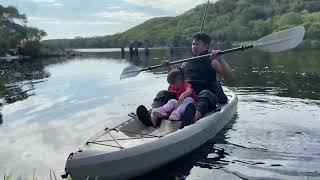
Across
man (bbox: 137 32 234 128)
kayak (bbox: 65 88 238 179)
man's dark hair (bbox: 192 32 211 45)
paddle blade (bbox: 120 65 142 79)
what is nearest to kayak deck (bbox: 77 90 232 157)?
kayak (bbox: 65 88 238 179)

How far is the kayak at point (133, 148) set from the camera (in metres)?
8.69

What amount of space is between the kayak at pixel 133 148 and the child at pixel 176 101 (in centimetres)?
22

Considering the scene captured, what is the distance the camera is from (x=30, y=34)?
304 feet

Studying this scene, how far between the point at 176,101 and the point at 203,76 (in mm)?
1812

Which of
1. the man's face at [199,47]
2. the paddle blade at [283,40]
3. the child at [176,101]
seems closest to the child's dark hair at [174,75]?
the child at [176,101]

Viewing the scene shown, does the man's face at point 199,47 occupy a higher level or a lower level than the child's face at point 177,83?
higher

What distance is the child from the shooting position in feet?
37.4

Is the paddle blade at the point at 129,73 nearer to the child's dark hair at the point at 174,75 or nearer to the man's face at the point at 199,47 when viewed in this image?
the man's face at the point at 199,47

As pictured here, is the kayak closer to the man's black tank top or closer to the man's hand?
the man's black tank top

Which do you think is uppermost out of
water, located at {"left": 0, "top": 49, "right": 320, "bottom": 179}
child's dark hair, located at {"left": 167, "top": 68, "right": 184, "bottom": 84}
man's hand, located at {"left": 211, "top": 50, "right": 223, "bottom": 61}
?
man's hand, located at {"left": 211, "top": 50, "right": 223, "bottom": 61}

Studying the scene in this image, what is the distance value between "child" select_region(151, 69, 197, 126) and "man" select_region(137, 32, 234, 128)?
224 mm

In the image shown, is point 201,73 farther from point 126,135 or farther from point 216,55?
point 126,135

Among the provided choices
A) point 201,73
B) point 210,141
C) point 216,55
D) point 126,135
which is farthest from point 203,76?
point 126,135

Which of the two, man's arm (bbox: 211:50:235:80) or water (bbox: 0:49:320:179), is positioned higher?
man's arm (bbox: 211:50:235:80)
